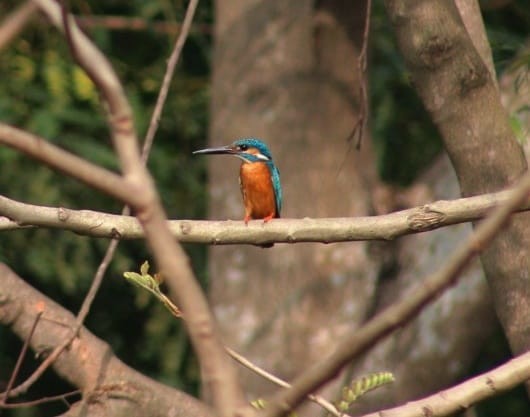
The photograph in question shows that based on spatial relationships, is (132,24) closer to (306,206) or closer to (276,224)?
(306,206)

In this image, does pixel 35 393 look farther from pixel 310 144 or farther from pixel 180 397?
pixel 180 397

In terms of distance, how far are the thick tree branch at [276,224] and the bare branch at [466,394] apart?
349 mm

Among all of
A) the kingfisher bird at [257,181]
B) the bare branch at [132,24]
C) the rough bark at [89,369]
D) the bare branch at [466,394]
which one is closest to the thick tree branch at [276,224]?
the bare branch at [466,394]

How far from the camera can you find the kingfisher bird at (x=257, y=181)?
4.25 meters

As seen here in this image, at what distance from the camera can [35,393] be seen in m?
5.98

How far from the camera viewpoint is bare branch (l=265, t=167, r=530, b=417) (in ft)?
4.39

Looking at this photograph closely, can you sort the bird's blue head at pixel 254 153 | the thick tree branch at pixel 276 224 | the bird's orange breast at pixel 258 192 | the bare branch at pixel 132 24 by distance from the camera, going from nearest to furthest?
the thick tree branch at pixel 276 224 → the bird's orange breast at pixel 258 192 → the bird's blue head at pixel 254 153 → the bare branch at pixel 132 24

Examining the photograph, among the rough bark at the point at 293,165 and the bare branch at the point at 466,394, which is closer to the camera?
the bare branch at the point at 466,394

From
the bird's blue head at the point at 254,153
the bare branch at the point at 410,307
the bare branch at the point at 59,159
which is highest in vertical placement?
the bird's blue head at the point at 254,153

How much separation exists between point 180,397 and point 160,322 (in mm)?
2599

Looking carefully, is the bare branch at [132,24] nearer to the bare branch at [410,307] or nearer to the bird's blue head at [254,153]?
the bird's blue head at [254,153]

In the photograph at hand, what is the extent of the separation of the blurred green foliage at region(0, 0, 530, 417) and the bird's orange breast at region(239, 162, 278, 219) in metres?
1.27

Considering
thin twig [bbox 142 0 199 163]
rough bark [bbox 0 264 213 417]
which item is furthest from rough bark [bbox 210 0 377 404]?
thin twig [bbox 142 0 199 163]

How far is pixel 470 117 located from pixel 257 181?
1.39m
